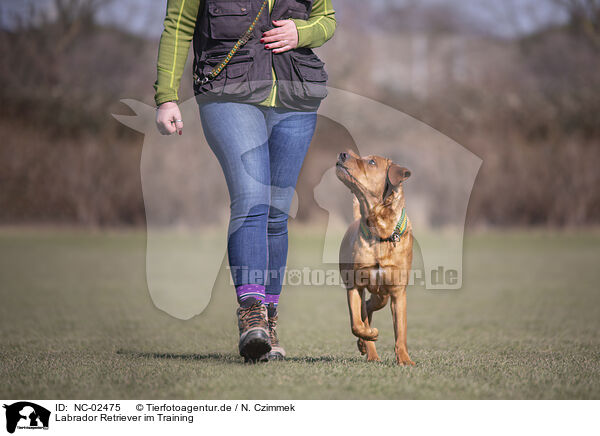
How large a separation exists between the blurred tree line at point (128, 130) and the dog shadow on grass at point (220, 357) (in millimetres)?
10272

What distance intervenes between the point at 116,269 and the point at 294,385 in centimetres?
689

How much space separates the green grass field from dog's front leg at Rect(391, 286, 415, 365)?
55 mm

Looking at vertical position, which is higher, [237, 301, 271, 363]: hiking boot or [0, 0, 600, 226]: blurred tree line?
[0, 0, 600, 226]: blurred tree line

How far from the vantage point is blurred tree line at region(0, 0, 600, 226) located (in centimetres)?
1564

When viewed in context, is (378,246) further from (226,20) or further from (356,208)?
(226,20)

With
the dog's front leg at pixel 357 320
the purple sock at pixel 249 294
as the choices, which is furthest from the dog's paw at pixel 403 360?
the purple sock at pixel 249 294

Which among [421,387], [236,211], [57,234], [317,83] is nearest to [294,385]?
[421,387]

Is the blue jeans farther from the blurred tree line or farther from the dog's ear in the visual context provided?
the blurred tree line

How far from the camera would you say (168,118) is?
2.76 meters

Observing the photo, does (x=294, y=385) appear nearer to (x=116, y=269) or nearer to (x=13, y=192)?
(x=116, y=269)
